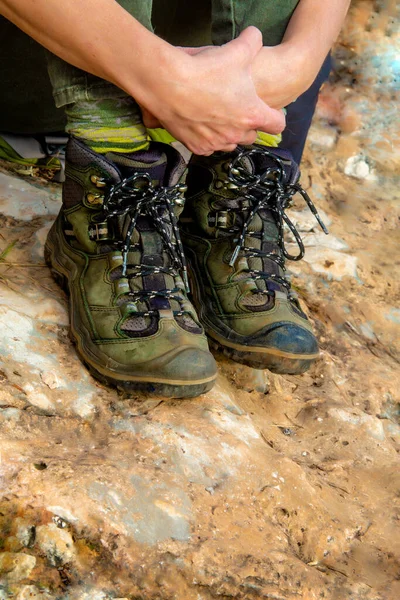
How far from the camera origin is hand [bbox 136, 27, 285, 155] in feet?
4.99

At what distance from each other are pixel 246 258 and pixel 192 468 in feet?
2.01

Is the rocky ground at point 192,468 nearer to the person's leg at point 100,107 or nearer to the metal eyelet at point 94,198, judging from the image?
the metal eyelet at point 94,198

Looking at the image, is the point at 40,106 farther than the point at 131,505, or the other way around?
the point at 40,106

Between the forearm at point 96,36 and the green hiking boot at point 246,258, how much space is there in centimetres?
38

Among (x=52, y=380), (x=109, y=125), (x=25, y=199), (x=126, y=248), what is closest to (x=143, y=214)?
(x=126, y=248)

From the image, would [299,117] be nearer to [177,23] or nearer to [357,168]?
[177,23]

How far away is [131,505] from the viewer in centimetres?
124

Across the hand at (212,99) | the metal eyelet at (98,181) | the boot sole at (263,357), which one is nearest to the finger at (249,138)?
the hand at (212,99)

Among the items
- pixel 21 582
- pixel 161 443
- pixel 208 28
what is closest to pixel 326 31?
pixel 208 28

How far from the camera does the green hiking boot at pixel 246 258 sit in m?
1.70

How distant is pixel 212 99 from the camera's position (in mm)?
1553

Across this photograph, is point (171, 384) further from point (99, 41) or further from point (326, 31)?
point (326, 31)

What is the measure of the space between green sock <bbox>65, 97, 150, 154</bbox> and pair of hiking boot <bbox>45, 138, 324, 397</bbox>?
25 millimetres

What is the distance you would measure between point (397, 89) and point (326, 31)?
1.83 meters
